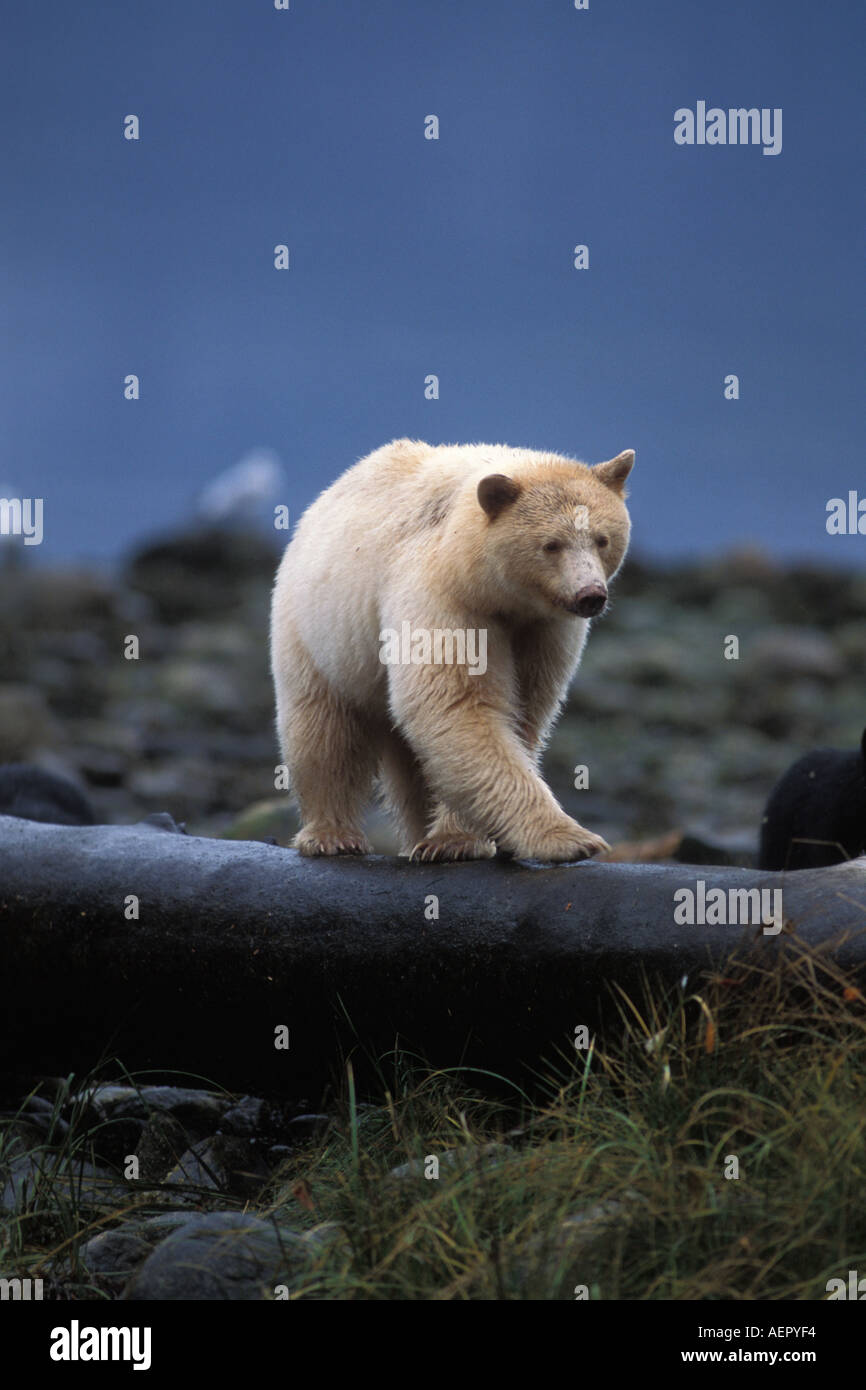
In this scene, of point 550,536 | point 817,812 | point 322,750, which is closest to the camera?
point 550,536

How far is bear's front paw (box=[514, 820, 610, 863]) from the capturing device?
6.38 m

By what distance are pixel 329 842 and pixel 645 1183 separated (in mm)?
3142

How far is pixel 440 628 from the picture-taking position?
22.6 ft

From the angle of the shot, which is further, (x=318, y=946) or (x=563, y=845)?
(x=318, y=946)

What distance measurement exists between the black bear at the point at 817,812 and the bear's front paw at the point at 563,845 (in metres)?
3.04

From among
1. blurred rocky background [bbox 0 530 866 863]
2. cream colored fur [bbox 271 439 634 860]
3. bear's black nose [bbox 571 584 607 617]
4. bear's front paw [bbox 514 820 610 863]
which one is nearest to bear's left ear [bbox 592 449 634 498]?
cream colored fur [bbox 271 439 634 860]

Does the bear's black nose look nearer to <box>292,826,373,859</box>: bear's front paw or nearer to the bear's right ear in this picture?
the bear's right ear

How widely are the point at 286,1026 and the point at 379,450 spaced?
10.7 feet

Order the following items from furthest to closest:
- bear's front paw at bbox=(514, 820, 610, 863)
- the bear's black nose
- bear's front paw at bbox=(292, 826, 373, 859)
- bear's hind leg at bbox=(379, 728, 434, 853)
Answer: bear's hind leg at bbox=(379, 728, 434, 853)
bear's front paw at bbox=(292, 826, 373, 859)
the bear's black nose
bear's front paw at bbox=(514, 820, 610, 863)

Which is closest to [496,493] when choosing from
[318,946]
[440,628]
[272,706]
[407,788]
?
[440,628]

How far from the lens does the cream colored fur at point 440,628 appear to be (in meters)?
6.72

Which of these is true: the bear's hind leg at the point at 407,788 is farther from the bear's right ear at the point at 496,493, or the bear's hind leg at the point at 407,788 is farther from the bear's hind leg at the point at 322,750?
Answer: the bear's right ear at the point at 496,493

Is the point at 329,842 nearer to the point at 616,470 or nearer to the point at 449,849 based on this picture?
the point at 449,849
